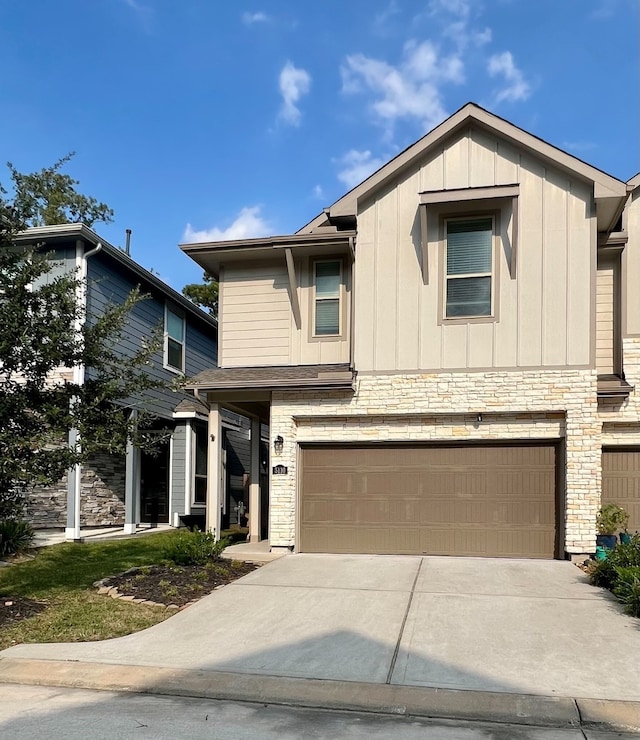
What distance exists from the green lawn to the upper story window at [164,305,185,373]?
18.2 ft

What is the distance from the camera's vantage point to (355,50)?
40.1ft

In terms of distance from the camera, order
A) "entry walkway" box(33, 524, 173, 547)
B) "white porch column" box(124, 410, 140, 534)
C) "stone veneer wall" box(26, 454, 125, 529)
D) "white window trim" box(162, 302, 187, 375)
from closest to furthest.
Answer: "entry walkway" box(33, 524, 173, 547) → "stone veneer wall" box(26, 454, 125, 529) → "white porch column" box(124, 410, 140, 534) → "white window trim" box(162, 302, 187, 375)

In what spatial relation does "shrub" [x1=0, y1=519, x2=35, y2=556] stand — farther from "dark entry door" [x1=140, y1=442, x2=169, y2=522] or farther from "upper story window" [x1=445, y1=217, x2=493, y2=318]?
"upper story window" [x1=445, y1=217, x2=493, y2=318]

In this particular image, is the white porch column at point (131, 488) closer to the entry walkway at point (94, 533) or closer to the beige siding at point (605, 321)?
the entry walkway at point (94, 533)

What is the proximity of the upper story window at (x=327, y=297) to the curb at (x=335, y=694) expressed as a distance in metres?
7.50

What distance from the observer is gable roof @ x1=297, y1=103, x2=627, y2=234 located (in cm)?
1042

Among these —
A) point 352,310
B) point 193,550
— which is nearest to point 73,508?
point 193,550

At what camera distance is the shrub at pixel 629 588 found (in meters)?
7.09

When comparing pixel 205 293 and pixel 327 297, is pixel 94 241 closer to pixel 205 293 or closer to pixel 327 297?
pixel 327 297

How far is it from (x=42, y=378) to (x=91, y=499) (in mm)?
8868

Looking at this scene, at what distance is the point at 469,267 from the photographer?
11.1 meters

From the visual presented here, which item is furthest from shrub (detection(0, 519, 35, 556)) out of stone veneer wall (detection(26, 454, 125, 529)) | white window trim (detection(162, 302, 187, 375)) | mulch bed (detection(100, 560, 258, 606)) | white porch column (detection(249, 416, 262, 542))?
white window trim (detection(162, 302, 187, 375))

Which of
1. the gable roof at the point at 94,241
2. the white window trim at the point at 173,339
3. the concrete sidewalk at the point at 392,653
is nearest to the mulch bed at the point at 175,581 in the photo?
the concrete sidewalk at the point at 392,653

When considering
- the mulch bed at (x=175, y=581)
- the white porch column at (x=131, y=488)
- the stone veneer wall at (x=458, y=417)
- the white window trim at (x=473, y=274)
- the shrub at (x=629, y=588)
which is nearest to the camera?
the shrub at (x=629, y=588)
